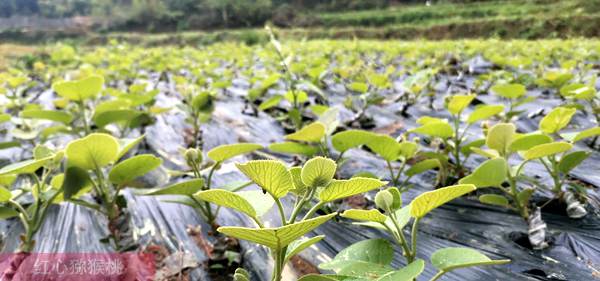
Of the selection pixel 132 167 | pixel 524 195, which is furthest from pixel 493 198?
pixel 132 167

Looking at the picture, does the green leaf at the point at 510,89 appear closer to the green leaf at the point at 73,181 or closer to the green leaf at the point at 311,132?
the green leaf at the point at 311,132

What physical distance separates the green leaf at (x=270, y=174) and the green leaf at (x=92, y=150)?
517mm

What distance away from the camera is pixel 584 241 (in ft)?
3.81

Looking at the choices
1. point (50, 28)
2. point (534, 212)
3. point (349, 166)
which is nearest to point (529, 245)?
point (534, 212)

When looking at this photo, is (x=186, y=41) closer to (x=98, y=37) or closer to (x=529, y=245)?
(x=98, y=37)

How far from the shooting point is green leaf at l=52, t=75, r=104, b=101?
1.49 metres

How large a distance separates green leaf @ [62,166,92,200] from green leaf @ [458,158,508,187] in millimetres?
945

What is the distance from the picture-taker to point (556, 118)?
1.28 m

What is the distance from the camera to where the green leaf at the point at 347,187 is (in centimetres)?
64

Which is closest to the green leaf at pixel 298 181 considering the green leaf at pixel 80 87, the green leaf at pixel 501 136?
the green leaf at pixel 501 136

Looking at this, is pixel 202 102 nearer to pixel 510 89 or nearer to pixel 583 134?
pixel 510 89

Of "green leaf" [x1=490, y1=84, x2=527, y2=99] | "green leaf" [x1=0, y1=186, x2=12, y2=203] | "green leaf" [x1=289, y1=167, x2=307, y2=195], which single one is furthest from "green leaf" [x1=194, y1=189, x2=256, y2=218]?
"green leaf" [x1=490, y1=84, x2=527, y2=99]

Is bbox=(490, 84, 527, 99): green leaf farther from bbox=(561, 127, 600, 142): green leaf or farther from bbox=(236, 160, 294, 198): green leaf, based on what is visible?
bbox=(236, 160, 294, 198): green leaf

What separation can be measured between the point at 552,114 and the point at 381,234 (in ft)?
2.01
